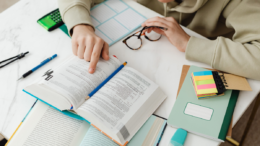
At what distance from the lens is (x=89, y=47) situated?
0.69 metres

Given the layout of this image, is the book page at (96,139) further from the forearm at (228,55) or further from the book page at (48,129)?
the forearm at (228,55)

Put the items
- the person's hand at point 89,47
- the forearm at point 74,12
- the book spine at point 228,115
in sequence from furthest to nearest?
the forearm at point 74,12
the person's hand at point 89,47
the book spine at point 228,115

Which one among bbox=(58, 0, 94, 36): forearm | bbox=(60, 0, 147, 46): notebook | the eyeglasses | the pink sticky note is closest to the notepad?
the pink sticky note

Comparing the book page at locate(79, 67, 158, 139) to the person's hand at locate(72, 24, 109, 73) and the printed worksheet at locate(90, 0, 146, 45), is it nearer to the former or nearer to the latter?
the person's hand at locate(72, 24, 109, 73)

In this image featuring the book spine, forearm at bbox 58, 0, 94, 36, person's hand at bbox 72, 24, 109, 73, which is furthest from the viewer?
forearm at bbox 58, 0, 94, 36

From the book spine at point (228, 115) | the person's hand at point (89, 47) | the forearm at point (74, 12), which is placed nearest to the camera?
the book spine at point (228, 115)

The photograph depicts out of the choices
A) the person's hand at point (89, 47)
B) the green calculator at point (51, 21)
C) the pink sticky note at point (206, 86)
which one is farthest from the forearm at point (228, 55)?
the green calculator at point (51, 21)

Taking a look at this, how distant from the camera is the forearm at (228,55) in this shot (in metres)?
0.66

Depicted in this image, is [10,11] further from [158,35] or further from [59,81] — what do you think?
[158,35]

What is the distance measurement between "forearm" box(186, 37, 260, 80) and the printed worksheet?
272mm

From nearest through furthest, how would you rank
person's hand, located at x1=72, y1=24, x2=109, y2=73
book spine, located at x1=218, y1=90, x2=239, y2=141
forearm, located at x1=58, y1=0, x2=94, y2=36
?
book spine, located at x1=218, y1=90, x2=239, y2=141 < person's hand, located at x1=72, y1=24, x2=109, y2=73 < forearm, located at x1=58, y1=0, x2=94, y2=36

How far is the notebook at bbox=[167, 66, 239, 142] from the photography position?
22.0 inches

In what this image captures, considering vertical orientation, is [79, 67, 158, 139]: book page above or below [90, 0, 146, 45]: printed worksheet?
below

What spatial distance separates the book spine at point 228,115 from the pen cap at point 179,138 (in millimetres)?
98
